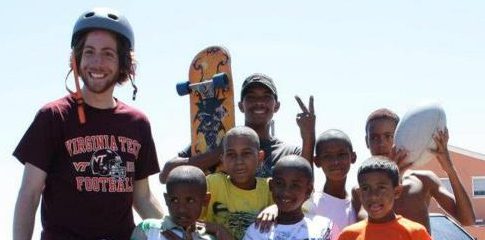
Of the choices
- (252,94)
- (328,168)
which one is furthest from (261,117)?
(328,168)

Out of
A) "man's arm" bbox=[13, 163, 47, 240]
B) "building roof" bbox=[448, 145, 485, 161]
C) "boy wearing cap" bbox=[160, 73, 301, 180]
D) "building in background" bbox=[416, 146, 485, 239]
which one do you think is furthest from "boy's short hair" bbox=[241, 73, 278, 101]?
"building roof" bbox=[448, 145, 485, 161]

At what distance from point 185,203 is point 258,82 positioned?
1.28 m

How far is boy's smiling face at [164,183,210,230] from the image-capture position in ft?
12.2

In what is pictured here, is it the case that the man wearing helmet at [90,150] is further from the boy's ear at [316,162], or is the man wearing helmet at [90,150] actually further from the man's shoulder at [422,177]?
the man's shoulder at [422,177]

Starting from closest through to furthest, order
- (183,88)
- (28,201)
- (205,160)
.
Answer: (28,201)
(205,160)
(183,88)

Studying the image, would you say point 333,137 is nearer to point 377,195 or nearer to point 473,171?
point 377,195

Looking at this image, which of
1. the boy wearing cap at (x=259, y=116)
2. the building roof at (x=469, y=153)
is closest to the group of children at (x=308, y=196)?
the boy wearing cap at (x=259, y=116)

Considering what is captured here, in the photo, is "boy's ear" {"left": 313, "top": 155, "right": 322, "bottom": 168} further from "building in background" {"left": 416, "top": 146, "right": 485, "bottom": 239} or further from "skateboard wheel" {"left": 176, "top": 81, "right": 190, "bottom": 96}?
"building in background" {"left": 416, "top": 146, "right": 485, "bottom": 239}

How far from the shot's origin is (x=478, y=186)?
26.7 m

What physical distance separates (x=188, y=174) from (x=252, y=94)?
114cm

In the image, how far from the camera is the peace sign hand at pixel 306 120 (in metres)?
4.62

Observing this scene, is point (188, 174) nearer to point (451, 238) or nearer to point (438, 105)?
point (438, 105)

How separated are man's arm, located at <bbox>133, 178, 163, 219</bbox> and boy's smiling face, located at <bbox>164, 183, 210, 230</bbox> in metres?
0.33

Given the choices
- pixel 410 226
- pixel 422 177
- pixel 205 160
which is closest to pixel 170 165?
pixel 205 160
